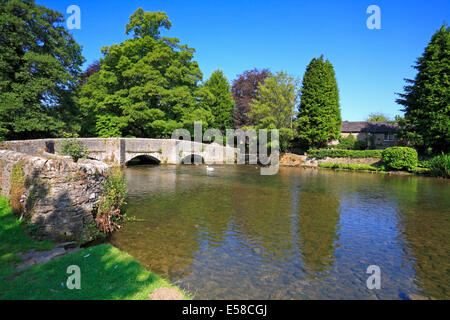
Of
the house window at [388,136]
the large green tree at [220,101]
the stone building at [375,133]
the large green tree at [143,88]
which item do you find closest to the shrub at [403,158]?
the stone building at [375,133]

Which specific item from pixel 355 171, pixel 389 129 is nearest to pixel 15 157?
pixel 355 171

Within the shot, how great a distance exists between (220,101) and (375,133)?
28.5m

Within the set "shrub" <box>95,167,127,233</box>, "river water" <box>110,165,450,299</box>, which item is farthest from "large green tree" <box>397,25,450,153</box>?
"shrub" <box>95,167,127,233</box>

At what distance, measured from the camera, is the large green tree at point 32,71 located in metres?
20.3

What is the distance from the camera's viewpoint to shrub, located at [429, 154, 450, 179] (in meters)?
25.1

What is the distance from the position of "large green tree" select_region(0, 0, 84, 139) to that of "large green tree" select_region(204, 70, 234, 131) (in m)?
25.1

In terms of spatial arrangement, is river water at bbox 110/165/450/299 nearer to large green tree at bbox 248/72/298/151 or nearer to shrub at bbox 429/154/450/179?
shrub at bbox 429/154/450/179

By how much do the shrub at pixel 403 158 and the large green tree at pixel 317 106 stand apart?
411 inches

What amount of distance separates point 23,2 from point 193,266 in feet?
91.3

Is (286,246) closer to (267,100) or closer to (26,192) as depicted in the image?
(26,192)

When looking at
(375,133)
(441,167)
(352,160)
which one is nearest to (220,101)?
(352,160)

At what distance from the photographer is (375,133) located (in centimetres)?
4422

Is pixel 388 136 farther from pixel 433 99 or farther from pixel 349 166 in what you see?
pixel 349 166

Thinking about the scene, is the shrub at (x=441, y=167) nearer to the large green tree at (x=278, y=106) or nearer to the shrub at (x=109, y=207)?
the large green tree at (x=278, y=106)
